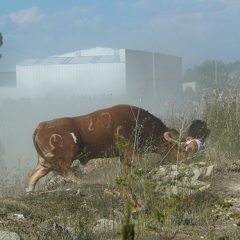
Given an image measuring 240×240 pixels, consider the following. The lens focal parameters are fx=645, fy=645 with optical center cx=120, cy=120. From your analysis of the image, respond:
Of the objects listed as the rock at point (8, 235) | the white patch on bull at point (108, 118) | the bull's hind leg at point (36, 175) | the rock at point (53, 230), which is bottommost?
the bull's hind leg at point (36, 175)

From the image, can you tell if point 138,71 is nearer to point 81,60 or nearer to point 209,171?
point 81,60

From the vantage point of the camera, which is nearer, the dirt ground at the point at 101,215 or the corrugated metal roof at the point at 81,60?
the dirt ground at the point at 101,215

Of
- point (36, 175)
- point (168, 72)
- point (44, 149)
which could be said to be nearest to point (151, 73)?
point (168, 72)

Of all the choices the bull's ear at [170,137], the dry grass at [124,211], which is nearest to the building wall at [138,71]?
the bull's ear at [170,137]

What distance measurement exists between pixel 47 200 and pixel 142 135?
3.32 m

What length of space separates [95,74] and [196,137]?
5094 cm

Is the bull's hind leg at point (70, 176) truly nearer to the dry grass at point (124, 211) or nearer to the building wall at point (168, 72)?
the dry grass at point (124, 211)

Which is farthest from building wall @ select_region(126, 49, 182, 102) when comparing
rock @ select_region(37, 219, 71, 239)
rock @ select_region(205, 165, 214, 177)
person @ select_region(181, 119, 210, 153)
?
rock @ select_region(37, 219, 71, 239)

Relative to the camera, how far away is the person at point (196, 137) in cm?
1123

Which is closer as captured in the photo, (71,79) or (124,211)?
(124,211)

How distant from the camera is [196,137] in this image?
12086 millimetres

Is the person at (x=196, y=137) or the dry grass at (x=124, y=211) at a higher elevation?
the person at (x=196, y=137)

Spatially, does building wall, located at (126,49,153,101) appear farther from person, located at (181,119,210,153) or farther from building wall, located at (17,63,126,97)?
person, located at (181,119,210,153)

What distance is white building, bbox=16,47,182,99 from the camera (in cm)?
6075
